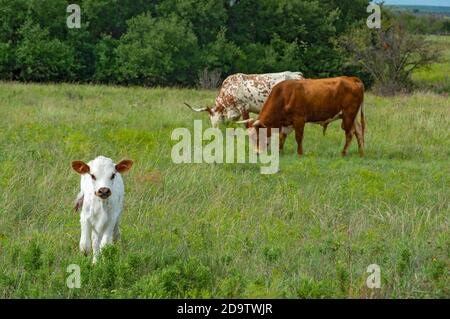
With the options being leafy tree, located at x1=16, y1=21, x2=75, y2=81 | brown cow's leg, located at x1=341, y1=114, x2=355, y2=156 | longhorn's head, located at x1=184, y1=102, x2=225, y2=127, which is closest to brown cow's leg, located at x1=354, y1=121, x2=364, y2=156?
brown cow's leg, located at x1=341, y1=114, x2=355, y2=156

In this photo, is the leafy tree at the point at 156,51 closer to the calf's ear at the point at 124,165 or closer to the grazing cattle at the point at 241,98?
the grazing cattle at the point at 241,98

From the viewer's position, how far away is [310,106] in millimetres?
12500

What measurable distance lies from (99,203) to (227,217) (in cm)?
202

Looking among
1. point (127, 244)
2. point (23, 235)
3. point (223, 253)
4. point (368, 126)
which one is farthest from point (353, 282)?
point (368, 126)

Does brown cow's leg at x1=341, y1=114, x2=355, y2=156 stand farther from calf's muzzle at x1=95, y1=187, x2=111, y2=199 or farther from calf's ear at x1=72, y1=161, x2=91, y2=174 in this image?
calf's muzzle at x1=95, y1=187, x2=111, y2=199

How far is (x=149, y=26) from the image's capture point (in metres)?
30.0

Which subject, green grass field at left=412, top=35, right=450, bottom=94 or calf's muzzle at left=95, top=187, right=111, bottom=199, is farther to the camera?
green grass field at left=412, top=35, right=450, bottom=94

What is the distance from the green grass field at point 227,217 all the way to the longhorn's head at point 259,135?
0.48 meters

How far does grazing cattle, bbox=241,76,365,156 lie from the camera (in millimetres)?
12469

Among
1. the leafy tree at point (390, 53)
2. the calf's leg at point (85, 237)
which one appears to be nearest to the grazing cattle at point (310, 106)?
the calf's leg at point (85, 237)

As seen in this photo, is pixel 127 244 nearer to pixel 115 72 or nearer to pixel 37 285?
pixel 37 285

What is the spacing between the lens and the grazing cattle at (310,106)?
491 inches

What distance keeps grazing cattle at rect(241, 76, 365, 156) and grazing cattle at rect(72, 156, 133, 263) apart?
678 centimetres
